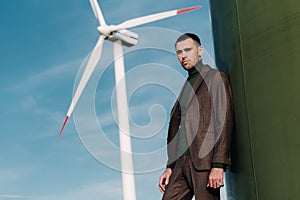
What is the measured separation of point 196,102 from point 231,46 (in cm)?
74

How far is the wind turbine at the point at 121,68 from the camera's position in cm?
1246

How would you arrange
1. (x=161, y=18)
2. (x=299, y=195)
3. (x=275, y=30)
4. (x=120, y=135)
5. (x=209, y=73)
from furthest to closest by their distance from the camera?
(x=120, y=135)
(x=161, y=18)
(x=209, y=73)
(x=275, y=30)
(x=299, y=195)

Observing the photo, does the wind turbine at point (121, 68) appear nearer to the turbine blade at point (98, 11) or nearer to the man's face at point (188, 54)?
the turbine blade at point (98, 11)

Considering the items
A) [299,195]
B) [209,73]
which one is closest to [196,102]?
[209,73]

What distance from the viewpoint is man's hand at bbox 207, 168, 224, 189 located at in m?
5.59

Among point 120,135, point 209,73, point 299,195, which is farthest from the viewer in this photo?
point 120,135

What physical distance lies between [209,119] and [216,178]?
2.11 ft

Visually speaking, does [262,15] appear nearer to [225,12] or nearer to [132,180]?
[225,12]

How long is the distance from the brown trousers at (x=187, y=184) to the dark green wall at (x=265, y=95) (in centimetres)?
41

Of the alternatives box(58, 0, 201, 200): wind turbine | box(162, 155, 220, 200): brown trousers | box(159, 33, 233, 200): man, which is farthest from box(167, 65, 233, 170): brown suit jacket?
box(58, 0, 201, 200): wind turbine

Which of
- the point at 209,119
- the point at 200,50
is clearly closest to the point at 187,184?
the point at 209,119

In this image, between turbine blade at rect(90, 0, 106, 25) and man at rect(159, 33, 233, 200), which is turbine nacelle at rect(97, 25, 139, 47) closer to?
turbine blade at rect(90, 0, 106, 25)

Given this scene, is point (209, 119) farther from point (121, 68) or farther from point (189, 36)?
point (121, 68)

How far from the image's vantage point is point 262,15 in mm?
5508
